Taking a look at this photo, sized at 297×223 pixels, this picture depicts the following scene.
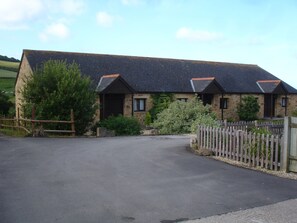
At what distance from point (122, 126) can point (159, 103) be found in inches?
313

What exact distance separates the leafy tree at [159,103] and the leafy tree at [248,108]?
28.1ft

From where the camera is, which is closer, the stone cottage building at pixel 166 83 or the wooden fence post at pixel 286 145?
the wooden fence post at pixel 286 145

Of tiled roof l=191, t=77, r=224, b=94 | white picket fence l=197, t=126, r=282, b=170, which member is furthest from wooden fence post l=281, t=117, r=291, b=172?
tiled roof l=191, t=77, r=224, b=94

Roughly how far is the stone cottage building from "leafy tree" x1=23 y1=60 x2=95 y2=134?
150 inches

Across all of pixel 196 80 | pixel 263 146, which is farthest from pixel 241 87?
pixel 263 146

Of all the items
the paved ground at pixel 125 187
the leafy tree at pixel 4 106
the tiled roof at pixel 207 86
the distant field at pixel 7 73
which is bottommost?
the paved ground at pixel 125 187

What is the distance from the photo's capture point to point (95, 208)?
6.81 m

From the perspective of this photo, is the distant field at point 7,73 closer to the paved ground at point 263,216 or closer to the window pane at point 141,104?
the window pane at point 141,104

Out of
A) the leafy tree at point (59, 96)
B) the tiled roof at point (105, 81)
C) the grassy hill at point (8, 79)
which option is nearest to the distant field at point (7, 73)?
the grassy hill at point (8, 79)

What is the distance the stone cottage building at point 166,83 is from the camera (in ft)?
98.7

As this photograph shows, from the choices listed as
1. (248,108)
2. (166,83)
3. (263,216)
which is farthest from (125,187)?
(248,108)

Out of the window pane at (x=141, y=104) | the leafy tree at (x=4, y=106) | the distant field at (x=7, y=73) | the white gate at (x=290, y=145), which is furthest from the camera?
the distant field at (x=7, y=73)

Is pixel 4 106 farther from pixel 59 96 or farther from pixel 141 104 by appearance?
pixel 59 96

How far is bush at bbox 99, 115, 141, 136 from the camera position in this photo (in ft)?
79.6
